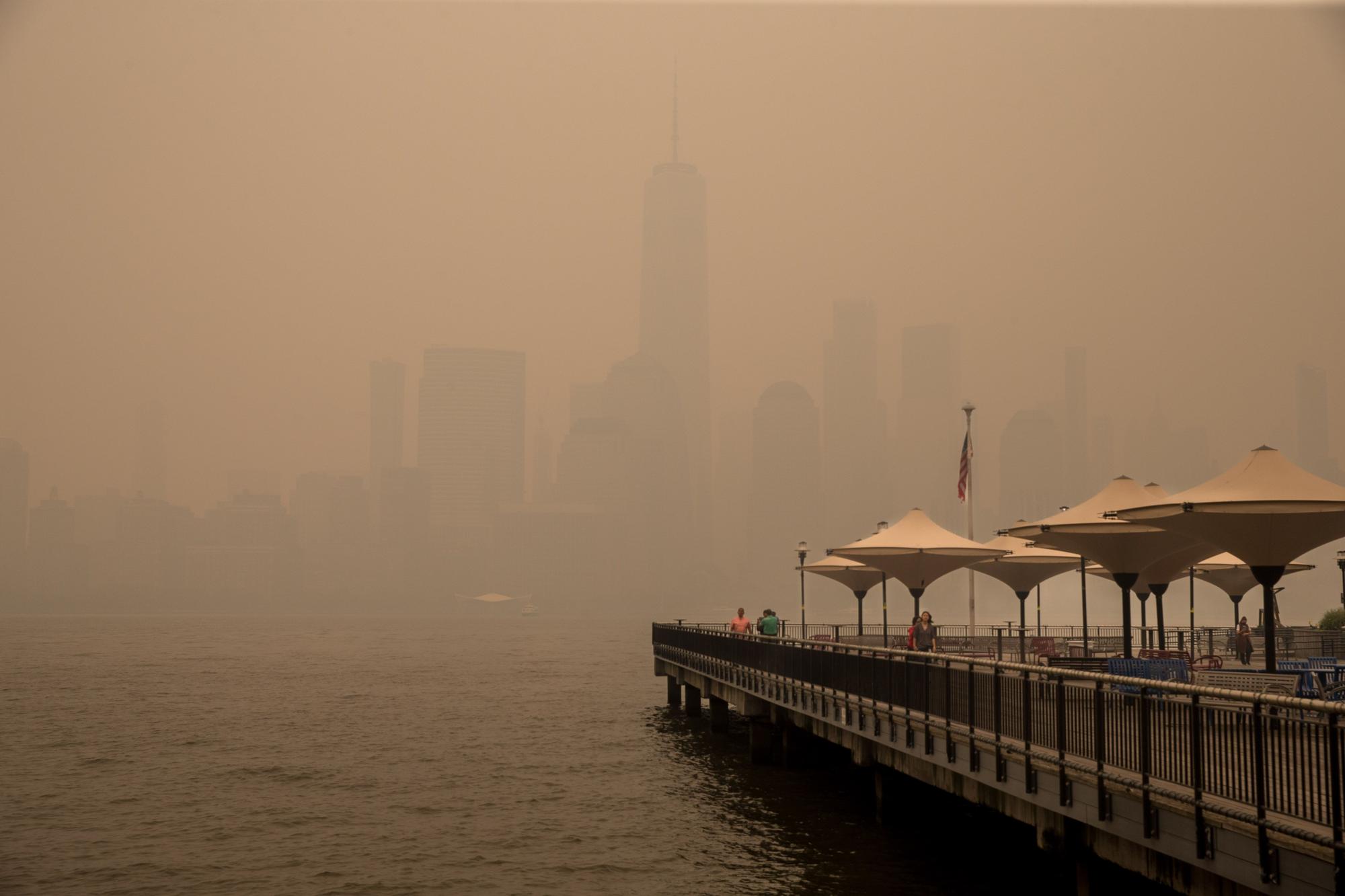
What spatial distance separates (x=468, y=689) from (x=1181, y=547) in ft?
154

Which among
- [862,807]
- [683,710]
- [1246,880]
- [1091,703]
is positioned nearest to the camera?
[1246,880]

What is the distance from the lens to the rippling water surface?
20656 millimetres

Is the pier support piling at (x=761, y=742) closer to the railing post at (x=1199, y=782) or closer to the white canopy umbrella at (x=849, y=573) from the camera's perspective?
the white canopy umbrella at (x=849, y=573)

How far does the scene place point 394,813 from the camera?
27.9 m

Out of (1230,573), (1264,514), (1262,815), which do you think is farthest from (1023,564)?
Result: (1262,815)

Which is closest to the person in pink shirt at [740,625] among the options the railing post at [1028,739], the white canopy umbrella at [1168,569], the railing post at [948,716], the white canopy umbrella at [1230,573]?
the white canopy umbrella at [1168,569]

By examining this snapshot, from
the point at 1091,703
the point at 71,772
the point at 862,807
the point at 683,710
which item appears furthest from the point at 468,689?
the point at 1091,703

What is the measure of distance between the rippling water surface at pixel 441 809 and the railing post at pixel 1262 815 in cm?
536

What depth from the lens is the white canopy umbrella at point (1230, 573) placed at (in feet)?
119

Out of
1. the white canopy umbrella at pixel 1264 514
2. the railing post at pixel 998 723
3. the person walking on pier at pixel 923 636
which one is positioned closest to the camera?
the railing post at pixel 998 723

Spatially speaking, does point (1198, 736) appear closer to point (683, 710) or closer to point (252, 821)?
point (252, 821)

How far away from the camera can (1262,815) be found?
9.71 metres

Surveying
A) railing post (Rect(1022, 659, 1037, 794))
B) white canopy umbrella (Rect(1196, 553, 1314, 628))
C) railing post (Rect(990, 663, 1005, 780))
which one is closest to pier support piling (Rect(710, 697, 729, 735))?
white canopy umbrella (Rect(1196, 553, 1314, 628))

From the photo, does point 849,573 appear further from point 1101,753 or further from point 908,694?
point 1101,753
